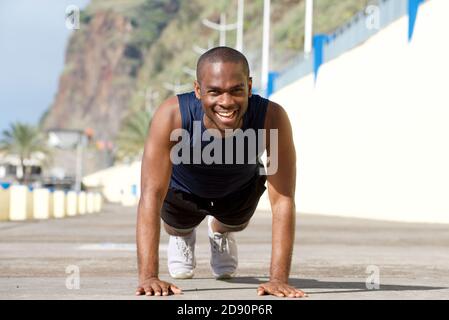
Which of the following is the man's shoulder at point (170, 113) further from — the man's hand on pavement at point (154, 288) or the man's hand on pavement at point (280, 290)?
the man's hand on pavement at point (280, 290)

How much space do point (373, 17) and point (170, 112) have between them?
25902 mm

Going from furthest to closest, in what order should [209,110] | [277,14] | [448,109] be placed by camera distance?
1. [277,14]
2. [448,109]
3. [209,110]

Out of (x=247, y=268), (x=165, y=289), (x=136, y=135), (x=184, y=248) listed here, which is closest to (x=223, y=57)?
(x=165, y=289)

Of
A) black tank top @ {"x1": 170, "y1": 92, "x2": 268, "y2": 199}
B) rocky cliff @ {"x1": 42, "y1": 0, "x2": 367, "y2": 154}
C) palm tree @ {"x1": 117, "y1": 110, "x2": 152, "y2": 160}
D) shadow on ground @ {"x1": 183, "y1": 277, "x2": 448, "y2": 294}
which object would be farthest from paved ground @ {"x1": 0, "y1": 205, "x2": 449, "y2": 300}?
rocky cliff @ {"x1": 42, "y1": 0, "x2": 367, "y2": 154}

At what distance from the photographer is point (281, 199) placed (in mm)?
6066

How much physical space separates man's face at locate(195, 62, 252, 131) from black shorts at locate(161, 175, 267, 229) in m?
1.16

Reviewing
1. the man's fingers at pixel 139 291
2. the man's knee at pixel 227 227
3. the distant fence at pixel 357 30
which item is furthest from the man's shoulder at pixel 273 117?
the distant fence at pixel 357 30

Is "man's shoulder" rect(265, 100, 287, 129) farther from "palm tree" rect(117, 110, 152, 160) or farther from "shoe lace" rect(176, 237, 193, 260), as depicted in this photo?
"palm tree" rect(117, 110, 152, 160)

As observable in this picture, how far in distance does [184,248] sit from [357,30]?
92.1 ft

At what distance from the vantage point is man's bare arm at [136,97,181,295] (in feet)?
19.2

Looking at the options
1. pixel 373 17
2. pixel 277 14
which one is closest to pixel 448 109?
pixel 373 17

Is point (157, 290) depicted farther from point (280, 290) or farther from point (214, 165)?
point (214, 165)

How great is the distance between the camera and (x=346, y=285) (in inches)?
273
